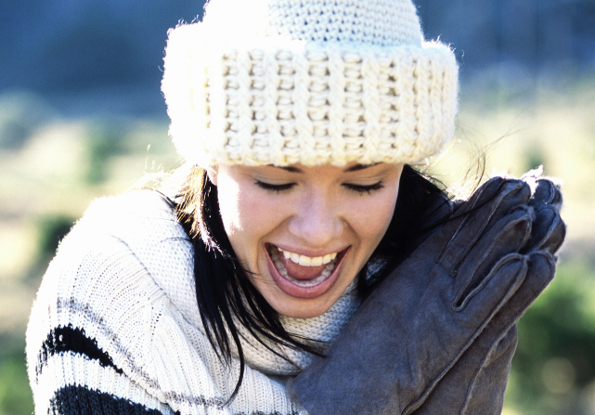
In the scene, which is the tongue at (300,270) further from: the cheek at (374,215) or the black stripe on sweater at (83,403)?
the black stripe on sweater at (83,403)

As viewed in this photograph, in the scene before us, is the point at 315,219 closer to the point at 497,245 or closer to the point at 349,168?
the point at 349,168

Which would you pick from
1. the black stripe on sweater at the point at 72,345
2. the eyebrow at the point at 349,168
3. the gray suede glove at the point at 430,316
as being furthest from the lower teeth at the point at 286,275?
the black stripe on sweater at the point at 72,345

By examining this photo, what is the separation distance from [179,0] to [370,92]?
1130 cm

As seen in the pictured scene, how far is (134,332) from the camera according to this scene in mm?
1360

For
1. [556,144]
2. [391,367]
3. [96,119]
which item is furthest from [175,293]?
[96,119]

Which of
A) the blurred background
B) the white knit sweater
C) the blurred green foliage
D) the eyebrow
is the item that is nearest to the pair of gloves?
the white knit sweater

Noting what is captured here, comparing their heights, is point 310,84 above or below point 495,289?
above

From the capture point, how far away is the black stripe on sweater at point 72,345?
131 centimetres

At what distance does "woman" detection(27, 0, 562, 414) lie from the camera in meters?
1.17

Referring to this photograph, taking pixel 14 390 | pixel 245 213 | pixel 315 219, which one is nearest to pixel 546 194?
pixel 315 219

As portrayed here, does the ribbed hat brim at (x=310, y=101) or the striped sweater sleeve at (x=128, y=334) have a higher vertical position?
the ribbed hat brim at (x=310, y=101)

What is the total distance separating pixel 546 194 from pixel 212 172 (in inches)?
28.9

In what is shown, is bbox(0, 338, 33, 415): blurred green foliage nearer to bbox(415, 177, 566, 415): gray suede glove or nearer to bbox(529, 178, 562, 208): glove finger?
bbox(415, 177, 566, 415): gray suede glove

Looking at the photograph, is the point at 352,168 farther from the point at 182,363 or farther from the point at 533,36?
the point at 533,36
